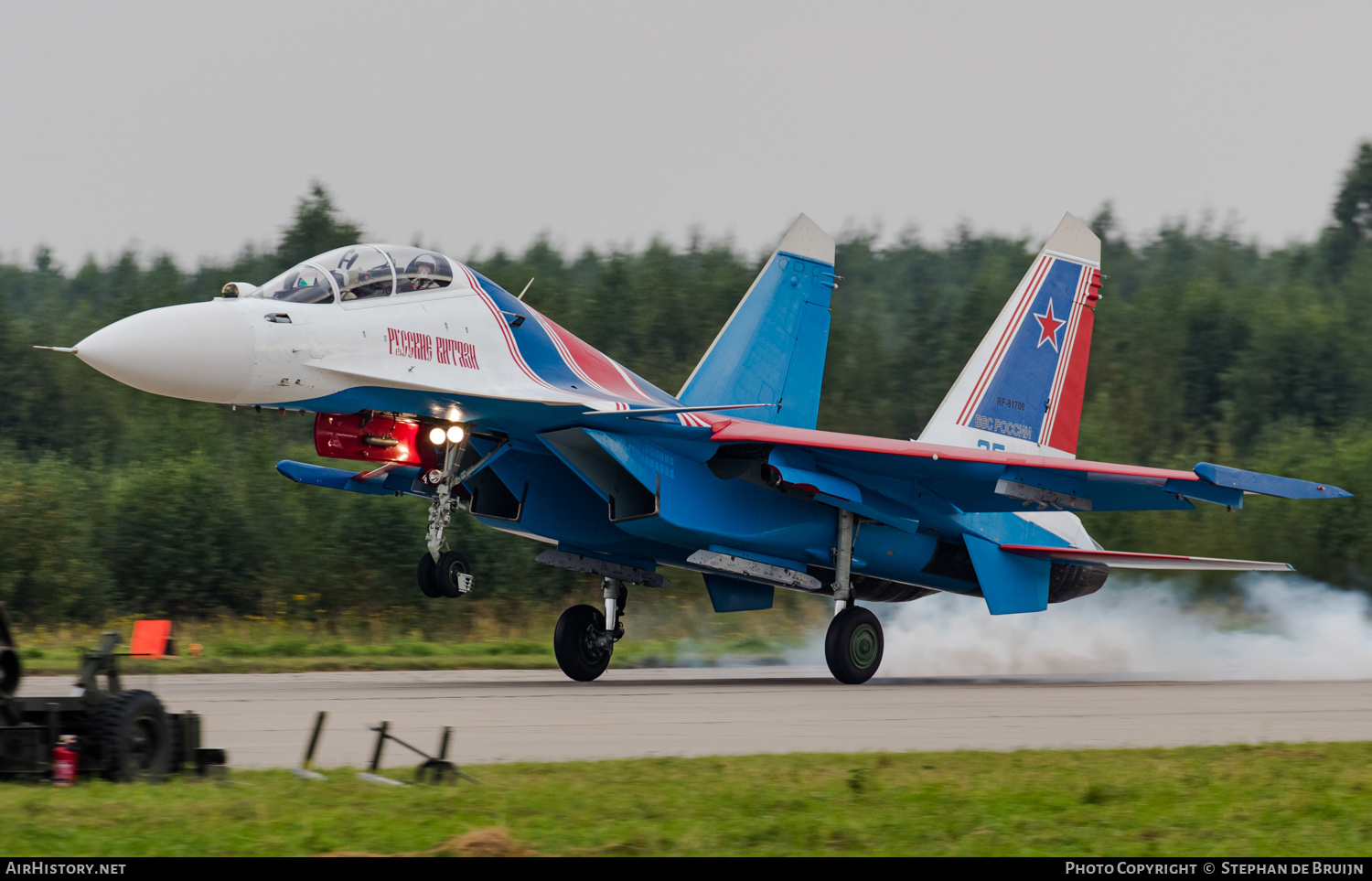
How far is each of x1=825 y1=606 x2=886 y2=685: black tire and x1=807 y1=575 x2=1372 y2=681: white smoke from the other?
296cm

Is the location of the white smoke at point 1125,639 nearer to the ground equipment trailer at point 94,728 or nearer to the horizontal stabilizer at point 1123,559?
the horizontal stabilizer at point 1123,559

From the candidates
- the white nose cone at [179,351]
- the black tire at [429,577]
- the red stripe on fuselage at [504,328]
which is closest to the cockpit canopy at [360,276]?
the red stripe on fuselage at [504,328]

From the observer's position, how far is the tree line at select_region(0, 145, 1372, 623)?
24.8 meters

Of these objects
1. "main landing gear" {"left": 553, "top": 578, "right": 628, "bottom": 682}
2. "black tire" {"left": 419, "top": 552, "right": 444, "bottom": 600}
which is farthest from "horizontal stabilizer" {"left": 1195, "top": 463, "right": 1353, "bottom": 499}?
"black tire" {"left": 419, "top": 552, "right": 444, "bottom": 600}

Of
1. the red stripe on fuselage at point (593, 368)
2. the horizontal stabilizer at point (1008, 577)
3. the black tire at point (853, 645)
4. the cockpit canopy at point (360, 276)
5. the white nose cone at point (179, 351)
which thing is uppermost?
the cockpit canopy at point (360, 276)

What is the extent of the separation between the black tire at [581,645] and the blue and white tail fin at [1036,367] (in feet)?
16.3

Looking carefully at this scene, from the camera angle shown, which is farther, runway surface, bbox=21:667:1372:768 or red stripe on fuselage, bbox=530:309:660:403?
red stripe on fuselage, bbox=530:309:660:403

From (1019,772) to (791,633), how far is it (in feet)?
54.2

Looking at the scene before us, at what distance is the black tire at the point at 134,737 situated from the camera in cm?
621

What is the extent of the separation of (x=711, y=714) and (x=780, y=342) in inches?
305

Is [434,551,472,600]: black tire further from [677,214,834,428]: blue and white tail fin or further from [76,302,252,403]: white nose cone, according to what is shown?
[677,214,834,428]: blue and white tail fin

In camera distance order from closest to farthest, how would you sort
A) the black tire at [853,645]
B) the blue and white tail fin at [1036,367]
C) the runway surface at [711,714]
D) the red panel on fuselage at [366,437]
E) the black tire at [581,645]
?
the runway surface at [711,714], the red panel on fuselage at [366,437], the black tire at [853,645], the black tire at [581,645], the blue and white tail fin at [1036,367]

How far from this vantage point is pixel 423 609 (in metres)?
26.2
